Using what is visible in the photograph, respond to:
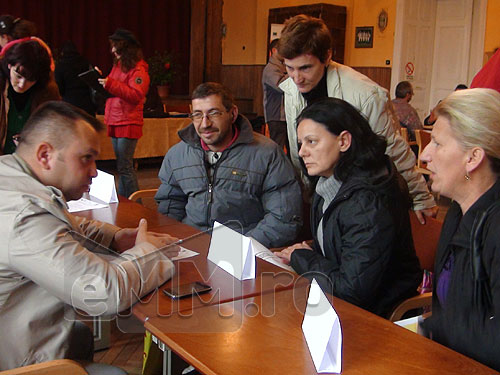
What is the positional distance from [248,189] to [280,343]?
4.65 ft

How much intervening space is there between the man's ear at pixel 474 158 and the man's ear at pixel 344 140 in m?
0.55

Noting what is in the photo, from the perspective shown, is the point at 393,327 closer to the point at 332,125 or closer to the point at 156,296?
the point at 156,296

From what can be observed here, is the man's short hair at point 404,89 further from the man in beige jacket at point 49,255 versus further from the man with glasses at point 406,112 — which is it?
the man in beige jacket at point 49,255

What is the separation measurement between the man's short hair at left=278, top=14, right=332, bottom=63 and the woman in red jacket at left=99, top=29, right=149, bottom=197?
9.23ft

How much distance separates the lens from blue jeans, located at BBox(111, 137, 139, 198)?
5320mm

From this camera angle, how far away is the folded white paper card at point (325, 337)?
1333 mm

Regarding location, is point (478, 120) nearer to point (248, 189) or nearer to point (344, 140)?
point (344, 140)

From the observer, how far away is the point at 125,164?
5312 millimetres

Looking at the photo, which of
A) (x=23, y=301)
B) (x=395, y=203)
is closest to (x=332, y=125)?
(x=395, y=203)

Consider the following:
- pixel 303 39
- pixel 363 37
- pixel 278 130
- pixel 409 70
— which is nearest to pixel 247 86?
pixel 363 37

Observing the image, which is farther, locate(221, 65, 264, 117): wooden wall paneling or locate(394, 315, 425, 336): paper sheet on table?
locate(221, 65, 264, 117): wooden wall paneling

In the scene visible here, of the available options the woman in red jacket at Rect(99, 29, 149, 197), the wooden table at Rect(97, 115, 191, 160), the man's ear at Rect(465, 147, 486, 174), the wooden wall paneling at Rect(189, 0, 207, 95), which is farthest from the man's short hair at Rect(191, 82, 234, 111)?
the wooden wall paneling at Rect(189, 0, 207, 95)

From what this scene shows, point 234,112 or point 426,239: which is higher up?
point 234,112

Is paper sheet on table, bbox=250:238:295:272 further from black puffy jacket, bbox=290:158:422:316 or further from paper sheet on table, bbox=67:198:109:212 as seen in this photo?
paper sheet on table, bbox=67:198:109:212
